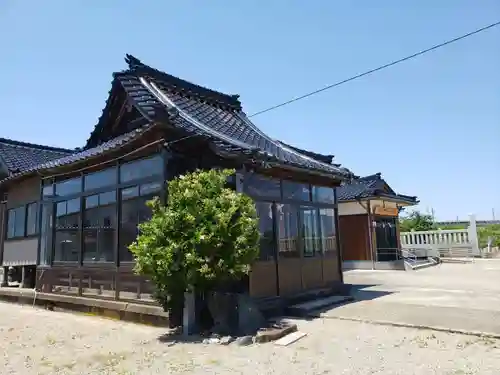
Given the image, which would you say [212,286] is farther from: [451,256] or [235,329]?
[451,256]

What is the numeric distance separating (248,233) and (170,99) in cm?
494

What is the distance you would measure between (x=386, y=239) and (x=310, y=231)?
11.6 meters

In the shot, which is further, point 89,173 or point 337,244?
point 337,244

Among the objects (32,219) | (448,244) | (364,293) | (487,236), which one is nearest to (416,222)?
(487,236)

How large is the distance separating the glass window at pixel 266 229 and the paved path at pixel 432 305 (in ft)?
5.15

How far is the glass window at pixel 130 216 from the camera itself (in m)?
8.24

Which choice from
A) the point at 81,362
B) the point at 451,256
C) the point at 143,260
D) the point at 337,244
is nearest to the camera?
the point at 81,362

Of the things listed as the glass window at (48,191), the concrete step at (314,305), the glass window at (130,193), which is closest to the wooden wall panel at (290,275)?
the concrete step at (314,305)

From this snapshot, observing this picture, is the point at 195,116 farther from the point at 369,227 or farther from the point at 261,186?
the point at 369,227

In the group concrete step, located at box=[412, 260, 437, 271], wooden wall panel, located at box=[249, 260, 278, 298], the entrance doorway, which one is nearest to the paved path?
wooden wall panel, located at box=[249, 260, 278, 298]

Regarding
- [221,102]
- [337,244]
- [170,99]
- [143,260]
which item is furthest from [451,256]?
[143,260]

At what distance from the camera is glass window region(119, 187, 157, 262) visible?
27.0ft

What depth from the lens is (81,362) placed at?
5.58m

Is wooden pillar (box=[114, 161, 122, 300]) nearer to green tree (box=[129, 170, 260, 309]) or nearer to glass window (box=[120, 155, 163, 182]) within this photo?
glass window (box=[120, 155, 163, 182])
